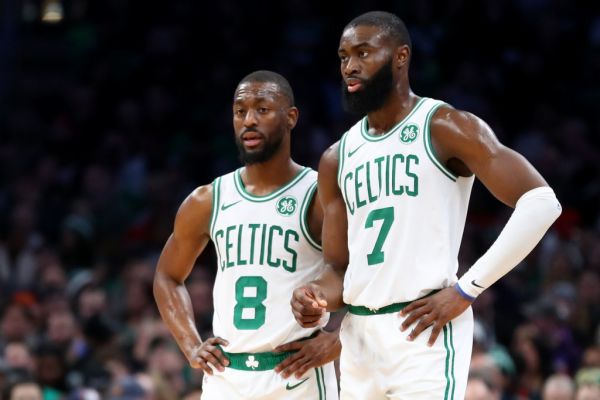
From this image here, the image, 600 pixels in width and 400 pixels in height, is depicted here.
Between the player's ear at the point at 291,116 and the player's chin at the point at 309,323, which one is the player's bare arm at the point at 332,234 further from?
the player's ear at the point at 291,116

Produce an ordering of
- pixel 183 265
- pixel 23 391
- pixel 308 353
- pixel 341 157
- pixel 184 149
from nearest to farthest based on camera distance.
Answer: pixel 341 157 → pixel 308 353 → pixel 183 265 → pixel 23 391 → pixel 184 149

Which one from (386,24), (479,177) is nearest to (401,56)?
(386,24)

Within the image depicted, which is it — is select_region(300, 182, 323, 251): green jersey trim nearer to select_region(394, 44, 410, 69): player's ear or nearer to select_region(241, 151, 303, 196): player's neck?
select_region(241, 151, 303, 196): player's neck

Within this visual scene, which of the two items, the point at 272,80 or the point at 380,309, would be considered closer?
the point at 380,309

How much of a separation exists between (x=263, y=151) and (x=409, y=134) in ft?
3.35

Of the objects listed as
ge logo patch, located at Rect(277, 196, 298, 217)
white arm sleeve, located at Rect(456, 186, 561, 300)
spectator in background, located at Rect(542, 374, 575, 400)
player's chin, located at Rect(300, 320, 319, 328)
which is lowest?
spectator in background, located at Rect(542, 374, 575, 400)

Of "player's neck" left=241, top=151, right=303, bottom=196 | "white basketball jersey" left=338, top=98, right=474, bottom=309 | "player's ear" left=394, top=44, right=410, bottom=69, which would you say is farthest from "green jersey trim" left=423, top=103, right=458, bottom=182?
"player's neck" left=241, top=151, right=303, bottom=196

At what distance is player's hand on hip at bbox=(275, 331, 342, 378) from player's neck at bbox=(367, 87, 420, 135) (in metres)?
1.14

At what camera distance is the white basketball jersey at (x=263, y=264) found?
6.31 m

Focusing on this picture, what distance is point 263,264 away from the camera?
638 centimetres

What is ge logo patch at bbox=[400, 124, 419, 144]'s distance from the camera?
5.66 m

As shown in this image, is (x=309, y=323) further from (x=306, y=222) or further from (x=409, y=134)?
(x=409, y=134)

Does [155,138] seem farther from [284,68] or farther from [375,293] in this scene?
[375,293]

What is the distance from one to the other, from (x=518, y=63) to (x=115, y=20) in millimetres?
5102
